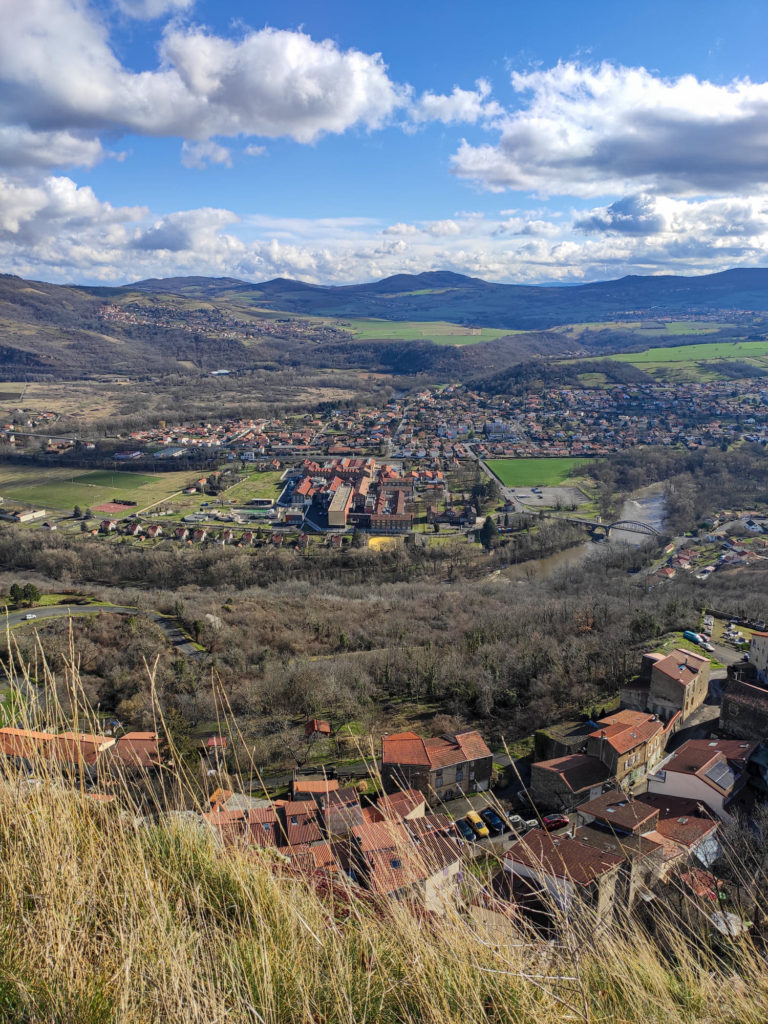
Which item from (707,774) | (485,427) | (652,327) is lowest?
(485,427)

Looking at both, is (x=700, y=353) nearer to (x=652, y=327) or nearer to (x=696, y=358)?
(x=696, y=358)

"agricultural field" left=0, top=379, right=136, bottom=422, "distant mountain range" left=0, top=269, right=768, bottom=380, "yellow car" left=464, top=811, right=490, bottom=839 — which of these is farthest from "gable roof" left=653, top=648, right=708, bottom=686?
"distant mountain range" left=0, top=269, right=768, bottom=380

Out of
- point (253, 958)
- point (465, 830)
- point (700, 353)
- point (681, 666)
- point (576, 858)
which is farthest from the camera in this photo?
point (700, 353)

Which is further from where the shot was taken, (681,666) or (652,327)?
(652,327)

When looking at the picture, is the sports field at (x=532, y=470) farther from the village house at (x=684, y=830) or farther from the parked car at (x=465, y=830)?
the parked car at (x=465, y=830)

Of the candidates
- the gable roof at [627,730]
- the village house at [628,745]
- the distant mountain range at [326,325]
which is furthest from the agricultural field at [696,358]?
the village house at [628,745]

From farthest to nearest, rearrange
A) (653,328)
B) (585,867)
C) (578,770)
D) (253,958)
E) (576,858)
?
(653,328) < (578,770) < (576,858) < (585,867) < (253,958)

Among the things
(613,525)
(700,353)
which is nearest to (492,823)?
(613,525)

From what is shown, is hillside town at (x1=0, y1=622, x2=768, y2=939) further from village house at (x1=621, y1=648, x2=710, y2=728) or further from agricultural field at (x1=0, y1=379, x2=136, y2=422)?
agricultural field at (x1=0, y1=379, x2=136, y2=422)
